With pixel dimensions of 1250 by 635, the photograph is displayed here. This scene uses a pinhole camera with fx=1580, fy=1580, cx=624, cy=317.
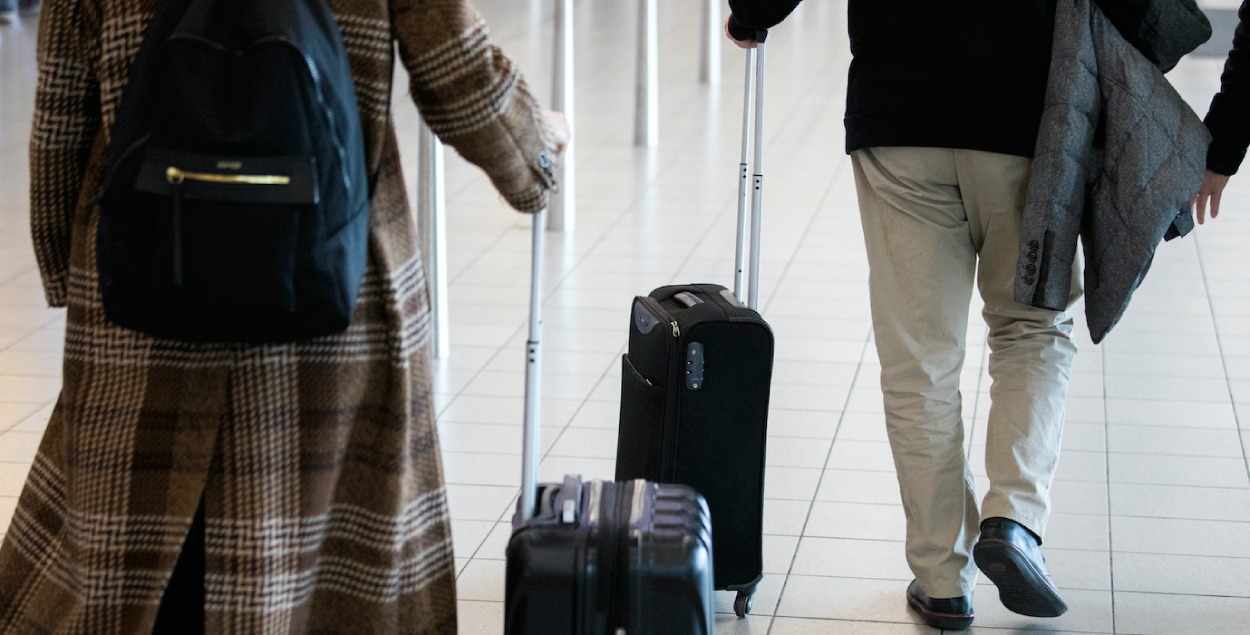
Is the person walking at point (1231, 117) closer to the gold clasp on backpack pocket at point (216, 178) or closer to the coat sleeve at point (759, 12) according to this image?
the coat sleeve at point (759, 12)

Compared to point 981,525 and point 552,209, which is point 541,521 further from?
point 552,209

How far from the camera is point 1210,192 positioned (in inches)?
108

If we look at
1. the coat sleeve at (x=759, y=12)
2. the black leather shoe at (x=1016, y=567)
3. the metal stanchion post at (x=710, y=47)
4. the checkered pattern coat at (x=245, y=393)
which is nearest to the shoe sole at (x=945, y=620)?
the black leather shoe at (x=1016, y=567)

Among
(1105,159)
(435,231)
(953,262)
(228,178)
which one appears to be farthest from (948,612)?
(435,231)

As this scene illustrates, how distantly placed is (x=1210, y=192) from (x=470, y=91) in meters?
1.52

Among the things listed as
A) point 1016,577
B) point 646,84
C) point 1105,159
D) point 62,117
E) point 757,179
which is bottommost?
point 1016,577

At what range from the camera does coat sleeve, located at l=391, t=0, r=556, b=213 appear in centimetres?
178

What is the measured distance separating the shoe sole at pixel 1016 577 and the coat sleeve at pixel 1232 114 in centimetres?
73

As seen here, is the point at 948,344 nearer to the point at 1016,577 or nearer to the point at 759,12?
the point at 1016,577

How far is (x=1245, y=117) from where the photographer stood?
2.64 m

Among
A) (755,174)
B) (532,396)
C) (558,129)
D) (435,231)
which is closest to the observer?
(558,129)

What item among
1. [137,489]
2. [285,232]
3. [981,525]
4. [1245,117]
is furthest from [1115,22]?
[137,489]

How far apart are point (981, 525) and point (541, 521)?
964mm

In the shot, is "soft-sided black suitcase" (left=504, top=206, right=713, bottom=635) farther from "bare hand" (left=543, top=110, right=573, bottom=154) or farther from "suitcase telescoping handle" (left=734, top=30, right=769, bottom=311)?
"suitcase telescoping handle" (left=734, top=30, right=769, bottom=311)
